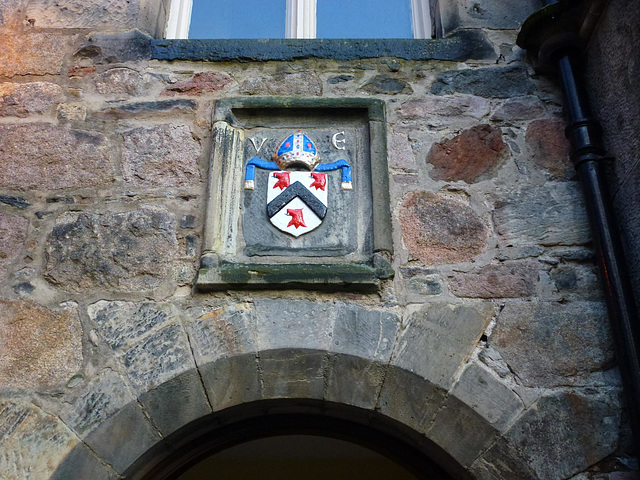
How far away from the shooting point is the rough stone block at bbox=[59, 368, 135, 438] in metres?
2.17

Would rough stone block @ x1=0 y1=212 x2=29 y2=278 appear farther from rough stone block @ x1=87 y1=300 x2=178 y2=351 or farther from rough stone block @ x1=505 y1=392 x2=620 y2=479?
rough stone block @ x1=505 y1=392 x2=620 y2=479

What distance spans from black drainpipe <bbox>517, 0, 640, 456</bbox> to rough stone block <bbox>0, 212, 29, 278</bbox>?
2.33 m

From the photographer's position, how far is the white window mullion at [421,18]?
10.9ft

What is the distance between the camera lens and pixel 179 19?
338 cm

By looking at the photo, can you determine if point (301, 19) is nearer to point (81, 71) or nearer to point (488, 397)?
point (81, 71)

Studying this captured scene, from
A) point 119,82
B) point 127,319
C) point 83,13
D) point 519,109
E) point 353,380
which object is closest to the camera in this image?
point 353,380

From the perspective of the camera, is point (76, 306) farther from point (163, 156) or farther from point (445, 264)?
point (445, 264)

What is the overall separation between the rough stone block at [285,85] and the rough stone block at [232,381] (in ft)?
4.23

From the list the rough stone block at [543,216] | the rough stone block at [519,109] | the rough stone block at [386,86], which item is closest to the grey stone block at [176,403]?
Answer: the rough stone block at [543,216]

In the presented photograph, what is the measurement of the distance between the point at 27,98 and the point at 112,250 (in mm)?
972

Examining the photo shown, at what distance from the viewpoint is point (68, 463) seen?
2.11 meters

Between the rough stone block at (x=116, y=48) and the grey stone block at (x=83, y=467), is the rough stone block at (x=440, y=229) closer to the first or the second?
the grey stone block at (x=83, y=467)

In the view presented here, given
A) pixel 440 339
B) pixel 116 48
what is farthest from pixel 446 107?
pixel 116 48

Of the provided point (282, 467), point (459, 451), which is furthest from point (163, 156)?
point (282, 467)
